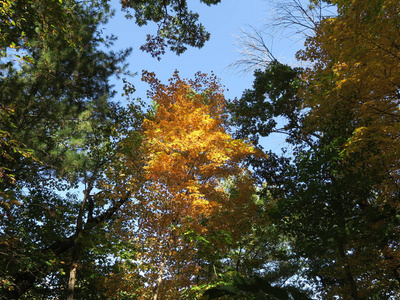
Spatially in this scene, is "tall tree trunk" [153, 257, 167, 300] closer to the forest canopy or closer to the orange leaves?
the forest canopy

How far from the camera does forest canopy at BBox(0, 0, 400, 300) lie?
5926 mm

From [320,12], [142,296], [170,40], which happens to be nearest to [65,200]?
[142,296]

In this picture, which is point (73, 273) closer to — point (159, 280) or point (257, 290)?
point (159, 280)

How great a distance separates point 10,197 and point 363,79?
7487 mm

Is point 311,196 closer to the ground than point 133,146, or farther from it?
closer to the ground

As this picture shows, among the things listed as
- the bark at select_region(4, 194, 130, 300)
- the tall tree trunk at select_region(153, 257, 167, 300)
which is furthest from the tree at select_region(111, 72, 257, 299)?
the bark at select_region(4, 194, 130, 300)

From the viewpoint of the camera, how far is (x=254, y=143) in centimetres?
1330

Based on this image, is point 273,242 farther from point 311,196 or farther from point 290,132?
point 311,196

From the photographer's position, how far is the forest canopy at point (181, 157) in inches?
233

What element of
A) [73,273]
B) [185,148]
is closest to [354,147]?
[185,148]

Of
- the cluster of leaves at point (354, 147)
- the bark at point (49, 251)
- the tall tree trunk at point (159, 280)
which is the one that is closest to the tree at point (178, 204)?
the tall tree trunk at point (159, 280)

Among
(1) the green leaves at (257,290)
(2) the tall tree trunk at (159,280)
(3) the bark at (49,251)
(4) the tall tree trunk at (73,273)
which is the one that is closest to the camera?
(1) the green leaves at (257,290)

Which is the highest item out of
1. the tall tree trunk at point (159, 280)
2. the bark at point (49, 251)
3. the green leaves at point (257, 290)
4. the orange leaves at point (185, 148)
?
the orange leaves at point (185, 148)

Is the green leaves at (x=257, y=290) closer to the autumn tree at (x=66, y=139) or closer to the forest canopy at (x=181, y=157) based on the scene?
the forest canopy at (x=181, y=157)
